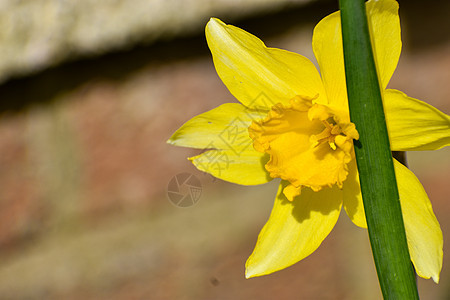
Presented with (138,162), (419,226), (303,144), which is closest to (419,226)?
(419,226)

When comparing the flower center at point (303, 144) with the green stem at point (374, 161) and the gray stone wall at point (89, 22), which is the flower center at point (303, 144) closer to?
the green stem at point (374, 161)

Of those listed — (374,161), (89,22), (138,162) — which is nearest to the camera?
(374,161)

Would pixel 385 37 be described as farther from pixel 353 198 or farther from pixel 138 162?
pixel 138 162

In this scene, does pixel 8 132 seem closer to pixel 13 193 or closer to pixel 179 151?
pixel 13 193

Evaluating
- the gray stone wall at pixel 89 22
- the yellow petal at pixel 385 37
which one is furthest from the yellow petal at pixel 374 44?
the gray stone wall at pixel 89 22

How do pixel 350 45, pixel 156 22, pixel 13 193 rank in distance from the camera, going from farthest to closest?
pixel 13 193 → pixel 156 22 → pixel 350 45

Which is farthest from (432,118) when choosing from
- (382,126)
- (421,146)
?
(382,126)

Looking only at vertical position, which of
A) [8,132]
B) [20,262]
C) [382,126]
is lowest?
[20,262]

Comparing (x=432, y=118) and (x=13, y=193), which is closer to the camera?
(x=432, y=118)
